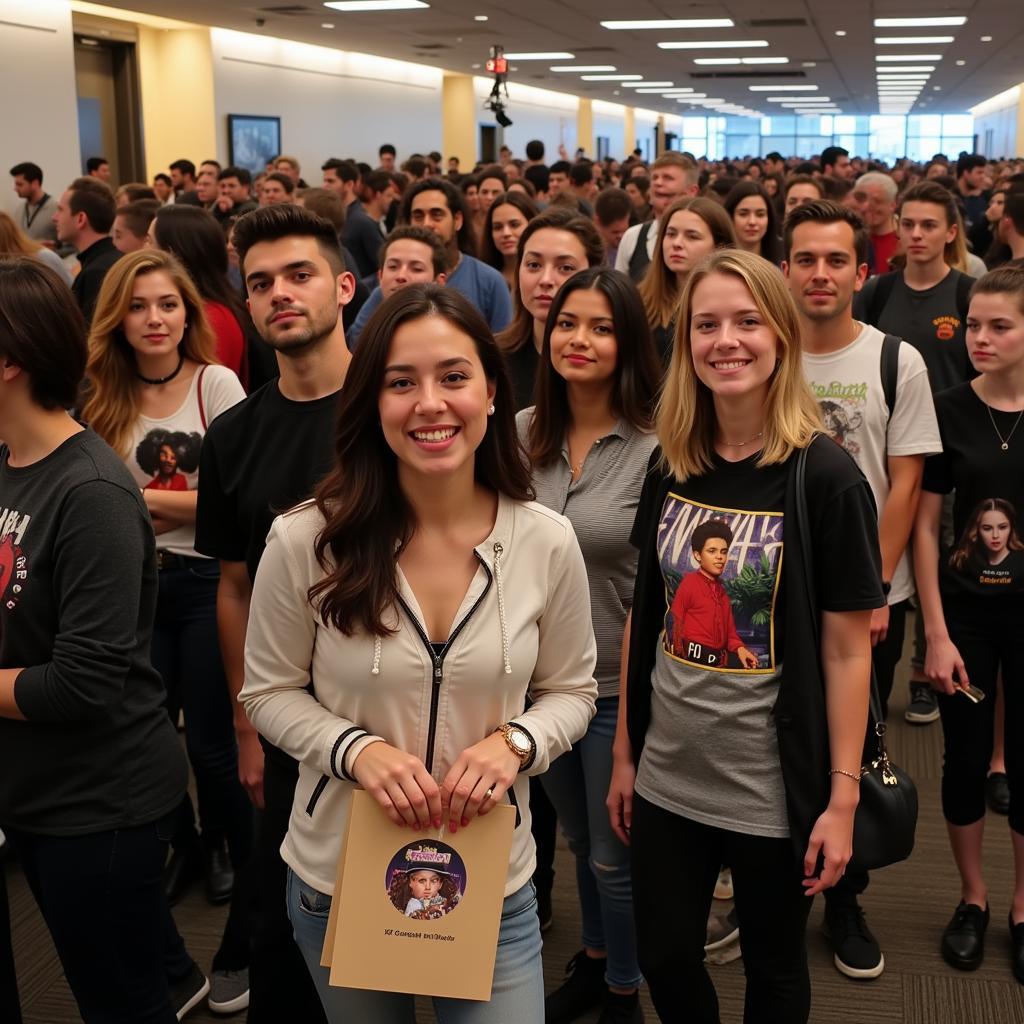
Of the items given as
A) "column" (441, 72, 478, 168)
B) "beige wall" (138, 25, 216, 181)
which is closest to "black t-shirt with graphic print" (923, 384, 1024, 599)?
"beige wall" (138, 25, 216, 181)

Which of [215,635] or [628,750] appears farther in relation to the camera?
[215,635]

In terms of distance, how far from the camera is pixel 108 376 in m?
2.90

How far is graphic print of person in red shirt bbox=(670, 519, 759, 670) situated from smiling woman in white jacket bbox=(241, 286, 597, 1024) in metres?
0.29

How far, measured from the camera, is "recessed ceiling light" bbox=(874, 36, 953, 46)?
16.8m

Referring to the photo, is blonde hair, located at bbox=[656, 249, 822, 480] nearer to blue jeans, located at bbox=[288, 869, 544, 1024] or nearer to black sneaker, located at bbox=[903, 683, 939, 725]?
blue jeans, located at bbox=[288, 869, 544, 1024]

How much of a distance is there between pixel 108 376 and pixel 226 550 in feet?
3.08

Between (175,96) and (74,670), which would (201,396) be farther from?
(175,96)

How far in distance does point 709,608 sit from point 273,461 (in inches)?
33.3

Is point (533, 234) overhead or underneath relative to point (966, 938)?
overhead

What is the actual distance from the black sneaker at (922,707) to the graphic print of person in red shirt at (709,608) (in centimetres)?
265

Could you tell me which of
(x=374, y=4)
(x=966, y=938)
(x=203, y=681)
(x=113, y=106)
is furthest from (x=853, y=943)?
(x=113, y=106)

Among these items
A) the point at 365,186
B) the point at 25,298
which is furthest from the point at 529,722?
the point at 365,186

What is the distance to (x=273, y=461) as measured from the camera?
2.13 meters

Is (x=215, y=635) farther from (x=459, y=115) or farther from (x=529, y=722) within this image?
(x=459, y=115)
